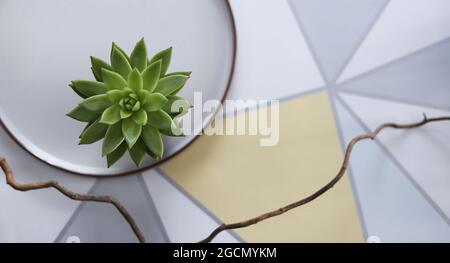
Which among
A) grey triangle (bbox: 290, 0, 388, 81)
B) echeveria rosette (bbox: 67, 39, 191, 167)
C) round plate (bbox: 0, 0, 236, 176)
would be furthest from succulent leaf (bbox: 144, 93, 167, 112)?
grey triangle (bbox: 290, 0, 388, 81)

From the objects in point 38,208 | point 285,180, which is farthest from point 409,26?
point 38,208

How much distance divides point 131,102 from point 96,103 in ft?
0.16

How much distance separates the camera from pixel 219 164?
2.69ft

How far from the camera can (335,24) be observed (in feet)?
2.68

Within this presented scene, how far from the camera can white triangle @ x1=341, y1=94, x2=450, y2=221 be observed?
82 cm

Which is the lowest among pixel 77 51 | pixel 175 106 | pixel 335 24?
pixel 175 106

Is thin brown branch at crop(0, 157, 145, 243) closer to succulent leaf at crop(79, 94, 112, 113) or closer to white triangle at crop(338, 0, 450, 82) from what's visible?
succulent leaf at crop(79, 94, 112, 113)

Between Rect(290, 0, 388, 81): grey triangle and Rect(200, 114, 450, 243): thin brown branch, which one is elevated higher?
Rect(290, 0, 388, 81): grey triangle

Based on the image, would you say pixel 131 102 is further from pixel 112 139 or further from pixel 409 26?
pixel 409 26

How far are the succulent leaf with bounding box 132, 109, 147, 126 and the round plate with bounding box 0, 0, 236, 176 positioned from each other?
13 centimetres

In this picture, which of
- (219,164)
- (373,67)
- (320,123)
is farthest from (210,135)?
(373,67)

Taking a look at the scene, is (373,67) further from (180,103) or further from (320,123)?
(180,103)

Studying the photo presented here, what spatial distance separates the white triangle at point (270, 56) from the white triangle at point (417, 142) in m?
0.08

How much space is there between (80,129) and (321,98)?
16.0 inches
